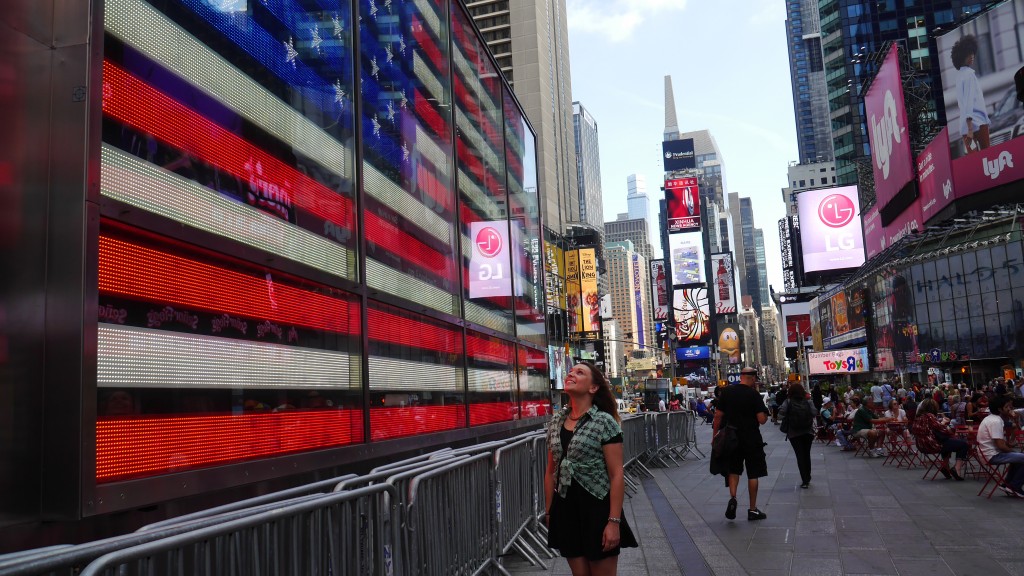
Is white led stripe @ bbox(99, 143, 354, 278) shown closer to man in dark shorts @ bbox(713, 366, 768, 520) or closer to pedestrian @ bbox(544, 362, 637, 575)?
pedestrian @ bbox(544, 362, 637, 575)

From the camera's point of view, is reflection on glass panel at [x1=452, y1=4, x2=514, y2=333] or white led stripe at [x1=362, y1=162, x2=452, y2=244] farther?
reflection on glass panel at [x1=452, y1=4, x2=514, y2=333]

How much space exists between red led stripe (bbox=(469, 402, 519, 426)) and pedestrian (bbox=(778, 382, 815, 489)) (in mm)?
4487

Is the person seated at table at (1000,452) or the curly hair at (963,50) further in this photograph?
the curly hair at (963,50)

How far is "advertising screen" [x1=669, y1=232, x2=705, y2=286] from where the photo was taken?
14375 centimetres

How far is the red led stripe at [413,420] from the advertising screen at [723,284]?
15256 centimetres

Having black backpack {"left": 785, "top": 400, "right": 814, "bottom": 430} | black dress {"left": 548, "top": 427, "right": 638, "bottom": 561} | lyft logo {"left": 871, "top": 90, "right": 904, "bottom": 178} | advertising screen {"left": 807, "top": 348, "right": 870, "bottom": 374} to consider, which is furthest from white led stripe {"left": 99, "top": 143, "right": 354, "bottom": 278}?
lyft logo {"left": 871, "top": 90, "right": 904, "bottom": 178}

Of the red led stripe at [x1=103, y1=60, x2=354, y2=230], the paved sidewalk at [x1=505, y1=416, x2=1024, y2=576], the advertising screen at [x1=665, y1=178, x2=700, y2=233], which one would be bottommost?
the paved sidewalk at [x1=505, y1=416, x2=1024, y2=576]

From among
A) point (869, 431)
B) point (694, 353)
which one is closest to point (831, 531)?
point (869, 431)

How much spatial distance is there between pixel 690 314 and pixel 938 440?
133109 mm

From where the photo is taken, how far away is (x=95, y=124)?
13.8 ft

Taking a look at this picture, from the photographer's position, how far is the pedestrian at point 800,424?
526 inches

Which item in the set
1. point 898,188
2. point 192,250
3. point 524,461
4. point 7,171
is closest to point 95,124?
point 7,171

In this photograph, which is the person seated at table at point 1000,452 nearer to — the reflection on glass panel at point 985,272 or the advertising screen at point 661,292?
the reflection on glass panel at point 985,272

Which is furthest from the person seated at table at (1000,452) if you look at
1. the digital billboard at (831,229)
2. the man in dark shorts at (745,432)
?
the digital billboard at (831,229)
